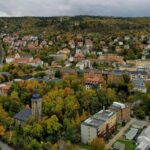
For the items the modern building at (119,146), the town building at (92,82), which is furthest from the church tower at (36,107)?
the town building at (92,82)

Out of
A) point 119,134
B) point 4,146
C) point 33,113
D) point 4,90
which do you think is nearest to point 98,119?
point 119,134

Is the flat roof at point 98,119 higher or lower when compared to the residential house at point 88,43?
lower

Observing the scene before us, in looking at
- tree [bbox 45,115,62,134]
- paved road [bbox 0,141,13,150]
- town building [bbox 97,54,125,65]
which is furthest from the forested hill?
paved road [bbox 0,141,13,150]

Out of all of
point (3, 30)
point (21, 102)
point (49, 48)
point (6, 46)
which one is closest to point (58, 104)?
point (21, 102)

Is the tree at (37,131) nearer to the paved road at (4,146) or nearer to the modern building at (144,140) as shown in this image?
the paved road at (4,146)

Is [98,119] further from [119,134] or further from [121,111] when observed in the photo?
[121,111]

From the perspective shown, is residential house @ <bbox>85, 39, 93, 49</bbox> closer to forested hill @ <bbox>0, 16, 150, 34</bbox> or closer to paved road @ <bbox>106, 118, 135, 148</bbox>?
forested hill @ <bbox>0, 16, 150, 34</bbox>
